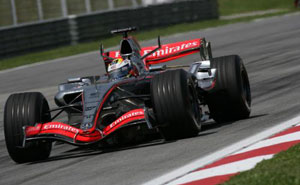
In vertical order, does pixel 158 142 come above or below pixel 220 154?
below

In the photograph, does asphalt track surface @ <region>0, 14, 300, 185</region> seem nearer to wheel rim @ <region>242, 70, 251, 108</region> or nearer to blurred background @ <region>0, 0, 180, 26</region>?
wheel rim @ <region>242, 70, 251, 108</region>

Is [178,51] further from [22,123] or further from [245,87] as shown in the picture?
[22,123]

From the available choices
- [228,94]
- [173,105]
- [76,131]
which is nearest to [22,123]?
[76,131]

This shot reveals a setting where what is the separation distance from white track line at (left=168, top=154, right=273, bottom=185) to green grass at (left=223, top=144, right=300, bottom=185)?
155 mm

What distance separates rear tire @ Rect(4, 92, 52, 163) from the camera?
28.3ft

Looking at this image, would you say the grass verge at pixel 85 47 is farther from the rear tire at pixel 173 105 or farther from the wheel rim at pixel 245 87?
the rear tire at pixel 173 105

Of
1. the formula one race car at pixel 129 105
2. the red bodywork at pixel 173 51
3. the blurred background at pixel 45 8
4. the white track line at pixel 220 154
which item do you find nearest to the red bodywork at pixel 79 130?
the formula one race car at pixel 129 105

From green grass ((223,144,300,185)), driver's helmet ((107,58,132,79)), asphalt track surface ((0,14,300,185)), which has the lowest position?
asphalt track surface ((0,14,300,185))

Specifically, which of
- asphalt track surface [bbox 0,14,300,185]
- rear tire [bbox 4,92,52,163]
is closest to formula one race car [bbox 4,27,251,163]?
rear tire [bbox 4,92,52,163]

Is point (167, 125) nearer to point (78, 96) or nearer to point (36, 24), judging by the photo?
point (78, 96)

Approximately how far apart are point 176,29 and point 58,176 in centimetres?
2637

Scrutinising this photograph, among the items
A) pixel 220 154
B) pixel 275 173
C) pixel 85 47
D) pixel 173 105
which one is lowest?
pixel 85 47

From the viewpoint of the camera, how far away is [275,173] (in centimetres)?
601

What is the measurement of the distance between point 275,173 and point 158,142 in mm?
3038
